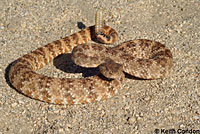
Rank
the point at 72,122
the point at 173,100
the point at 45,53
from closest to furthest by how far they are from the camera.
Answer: the point at 72,122, the point at 173,100, the point at 45,53

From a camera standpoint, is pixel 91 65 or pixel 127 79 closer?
pixel 91 65

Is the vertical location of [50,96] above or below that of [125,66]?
below

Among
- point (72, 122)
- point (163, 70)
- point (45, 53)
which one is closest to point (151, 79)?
point (163, 70)

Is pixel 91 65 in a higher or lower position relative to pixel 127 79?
higher

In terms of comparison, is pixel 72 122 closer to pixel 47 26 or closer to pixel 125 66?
pixel 125 66

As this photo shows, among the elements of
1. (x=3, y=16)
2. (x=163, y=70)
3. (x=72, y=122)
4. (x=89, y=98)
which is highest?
(x=3, y=16)
